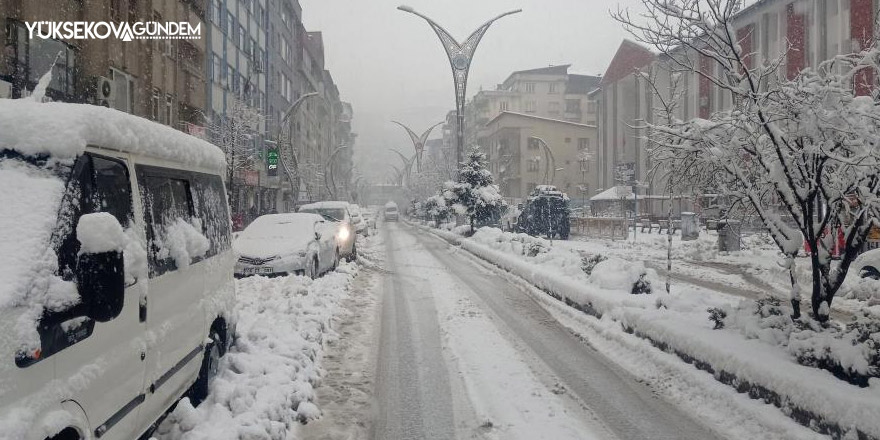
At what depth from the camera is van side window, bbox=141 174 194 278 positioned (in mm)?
3843

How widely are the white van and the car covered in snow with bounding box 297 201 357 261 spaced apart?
38.3 feet

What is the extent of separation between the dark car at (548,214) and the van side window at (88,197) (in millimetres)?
28333

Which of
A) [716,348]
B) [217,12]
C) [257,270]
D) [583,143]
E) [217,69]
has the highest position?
[217,12]

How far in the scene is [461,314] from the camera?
9.66m

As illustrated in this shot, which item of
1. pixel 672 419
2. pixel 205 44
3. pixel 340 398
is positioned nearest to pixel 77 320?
pixel 340 398

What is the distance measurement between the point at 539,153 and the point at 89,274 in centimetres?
8114

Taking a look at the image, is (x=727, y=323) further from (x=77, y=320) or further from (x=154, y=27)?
(x=154, y=27)

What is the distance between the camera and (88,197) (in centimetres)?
311

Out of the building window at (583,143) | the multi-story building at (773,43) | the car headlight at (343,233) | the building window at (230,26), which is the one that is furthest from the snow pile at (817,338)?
the building window at (583,143)

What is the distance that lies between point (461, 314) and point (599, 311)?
2124 mm

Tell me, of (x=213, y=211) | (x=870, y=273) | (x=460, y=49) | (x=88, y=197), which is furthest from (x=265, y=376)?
(x=460, y=49)

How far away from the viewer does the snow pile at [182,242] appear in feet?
13.4

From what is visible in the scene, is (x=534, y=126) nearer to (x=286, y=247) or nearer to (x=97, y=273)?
(x=286, y=247)

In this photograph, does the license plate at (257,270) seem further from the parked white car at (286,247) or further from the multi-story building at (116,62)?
the multi-story building at (116,62)
